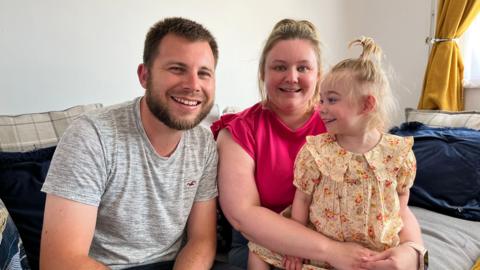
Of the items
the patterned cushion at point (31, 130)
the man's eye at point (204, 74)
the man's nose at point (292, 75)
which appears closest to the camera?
the man's eye at point (204, 74)

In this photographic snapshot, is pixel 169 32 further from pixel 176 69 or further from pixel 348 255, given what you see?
pixel 348 255

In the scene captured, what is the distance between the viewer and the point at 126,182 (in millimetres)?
1104

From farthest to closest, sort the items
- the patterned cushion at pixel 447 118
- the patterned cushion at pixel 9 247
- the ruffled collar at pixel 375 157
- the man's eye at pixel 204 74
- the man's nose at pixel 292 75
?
1. the patterned cushion at pixel 447 118
2. the man's nose at pixel 292 75
3. the man's eye at pixel 204 74
4. the ruffled collar at pixel 375 157
5. the patterned cushion at pixel 9 247

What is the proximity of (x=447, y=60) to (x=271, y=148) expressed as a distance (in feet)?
6.31

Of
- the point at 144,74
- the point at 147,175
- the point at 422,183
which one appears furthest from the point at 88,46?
the point at 422,183

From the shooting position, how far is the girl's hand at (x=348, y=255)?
1.07 meters

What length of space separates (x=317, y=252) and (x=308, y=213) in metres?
0.13

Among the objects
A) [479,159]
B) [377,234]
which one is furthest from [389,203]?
[479,159]

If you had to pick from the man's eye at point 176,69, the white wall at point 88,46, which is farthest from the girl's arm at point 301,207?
the white wall at point 88,46

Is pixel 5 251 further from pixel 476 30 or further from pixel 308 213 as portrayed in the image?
pixel 476 30

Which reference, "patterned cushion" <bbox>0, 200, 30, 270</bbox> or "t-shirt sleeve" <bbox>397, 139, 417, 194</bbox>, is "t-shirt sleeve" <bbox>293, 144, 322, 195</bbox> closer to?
"t-shirt sleeve" <bbox>397, 139, 417, 194</bbox>

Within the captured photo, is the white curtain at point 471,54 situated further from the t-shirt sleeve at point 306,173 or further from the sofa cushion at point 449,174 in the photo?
the t-shirt sleeve at point 306,173

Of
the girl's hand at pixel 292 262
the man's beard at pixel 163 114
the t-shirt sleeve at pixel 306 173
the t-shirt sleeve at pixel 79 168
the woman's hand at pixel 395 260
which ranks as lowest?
the girl's hand at pixel 292 262

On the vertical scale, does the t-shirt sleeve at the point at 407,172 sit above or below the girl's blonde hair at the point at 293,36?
below
